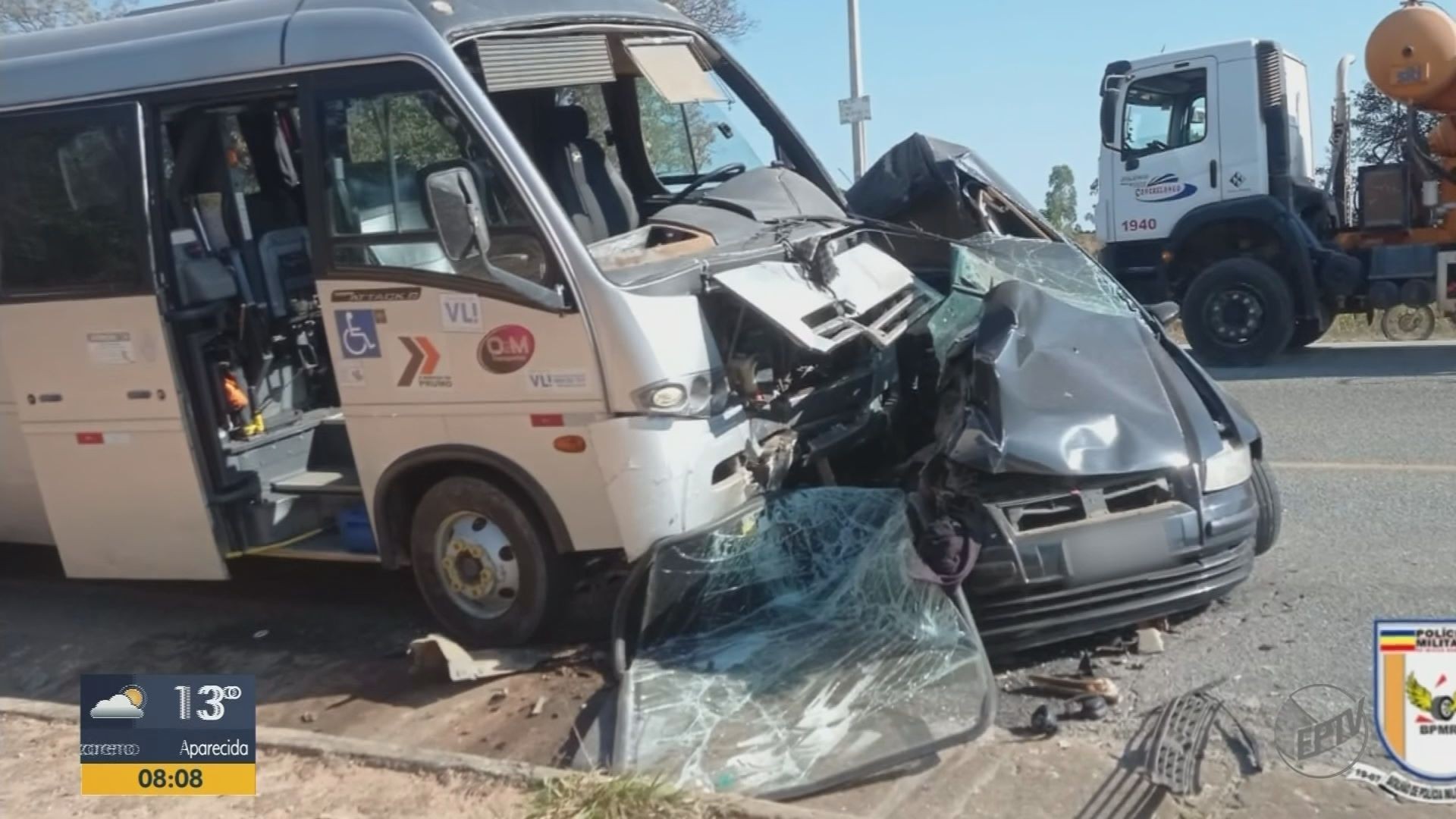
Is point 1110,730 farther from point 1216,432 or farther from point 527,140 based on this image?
point 527,140

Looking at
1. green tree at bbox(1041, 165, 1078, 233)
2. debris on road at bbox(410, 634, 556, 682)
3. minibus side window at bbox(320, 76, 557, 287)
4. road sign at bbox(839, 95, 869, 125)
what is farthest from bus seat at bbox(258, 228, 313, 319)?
green tree at bbox(1041, 165, 1078, 233)

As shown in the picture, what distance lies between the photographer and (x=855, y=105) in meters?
16.3

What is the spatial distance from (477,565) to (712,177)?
8.06 ft

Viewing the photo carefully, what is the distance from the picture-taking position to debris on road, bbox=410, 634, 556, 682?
5402 millimetres

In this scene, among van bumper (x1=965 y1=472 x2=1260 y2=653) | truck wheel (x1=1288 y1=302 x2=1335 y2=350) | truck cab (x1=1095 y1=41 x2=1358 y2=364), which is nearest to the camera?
van bumper (x1=965 y1=472 x2=1260 y2=653)

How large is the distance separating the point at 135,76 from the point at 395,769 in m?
3.35

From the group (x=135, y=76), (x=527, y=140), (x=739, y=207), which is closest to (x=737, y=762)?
(x=739, y=207)

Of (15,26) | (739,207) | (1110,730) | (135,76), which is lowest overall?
(1110,730)

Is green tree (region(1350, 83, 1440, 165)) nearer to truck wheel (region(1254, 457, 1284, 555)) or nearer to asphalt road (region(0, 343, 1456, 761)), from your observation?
asphalt road (region(0, 343, 1456, 761))

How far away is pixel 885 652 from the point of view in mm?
5012

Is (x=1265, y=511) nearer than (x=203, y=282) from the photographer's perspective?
Yes

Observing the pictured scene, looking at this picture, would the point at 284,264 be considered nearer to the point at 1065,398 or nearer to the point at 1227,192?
the point at 1065,398

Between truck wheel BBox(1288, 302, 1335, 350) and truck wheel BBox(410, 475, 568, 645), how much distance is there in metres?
9.44
